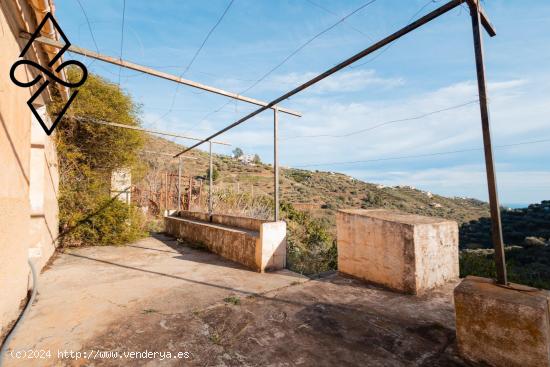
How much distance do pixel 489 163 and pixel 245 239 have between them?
4335 millimetres

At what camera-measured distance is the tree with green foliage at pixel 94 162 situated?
6833mm

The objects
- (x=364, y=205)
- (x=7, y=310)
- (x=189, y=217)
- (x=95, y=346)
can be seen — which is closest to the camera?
(x=95, y=346)

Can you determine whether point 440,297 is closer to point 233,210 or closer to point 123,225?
point 123,225

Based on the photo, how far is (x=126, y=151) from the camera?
8273 millimetres

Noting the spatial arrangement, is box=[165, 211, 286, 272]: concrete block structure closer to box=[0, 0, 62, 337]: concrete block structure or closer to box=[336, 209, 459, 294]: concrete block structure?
box=[336, 209, 459, 294]: concrete block structure

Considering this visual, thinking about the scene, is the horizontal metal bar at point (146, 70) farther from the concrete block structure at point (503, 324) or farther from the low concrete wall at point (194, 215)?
the low concrete wall at point (194, 215)

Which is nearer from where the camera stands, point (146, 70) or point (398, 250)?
point (398, 250)

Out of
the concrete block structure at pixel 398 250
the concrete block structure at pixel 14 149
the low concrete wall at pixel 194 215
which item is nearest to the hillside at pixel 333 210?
the concrete block structure at pixel 398 250

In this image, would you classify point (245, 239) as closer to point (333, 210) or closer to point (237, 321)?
point (237, 321)

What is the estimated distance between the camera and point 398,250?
12.3 ft

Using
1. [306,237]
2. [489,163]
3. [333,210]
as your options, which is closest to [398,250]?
[489,163]

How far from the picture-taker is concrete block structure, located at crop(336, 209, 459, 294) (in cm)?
364

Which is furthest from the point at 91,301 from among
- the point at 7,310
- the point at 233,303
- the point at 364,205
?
the point at 364,205

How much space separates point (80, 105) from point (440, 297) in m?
9.11
